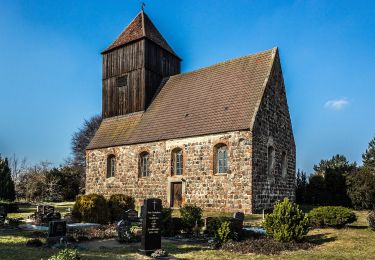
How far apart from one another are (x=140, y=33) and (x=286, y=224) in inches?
818

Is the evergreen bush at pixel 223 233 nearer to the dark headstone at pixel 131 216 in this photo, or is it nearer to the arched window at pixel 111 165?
the dark headstone at pixel 131 216

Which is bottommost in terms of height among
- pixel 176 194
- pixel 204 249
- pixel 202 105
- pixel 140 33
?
pixel 204 249

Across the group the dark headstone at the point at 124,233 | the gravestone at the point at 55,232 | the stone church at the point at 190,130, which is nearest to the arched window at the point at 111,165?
the stone church at the point at 190,130

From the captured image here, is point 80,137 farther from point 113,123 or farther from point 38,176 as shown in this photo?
point 113,123

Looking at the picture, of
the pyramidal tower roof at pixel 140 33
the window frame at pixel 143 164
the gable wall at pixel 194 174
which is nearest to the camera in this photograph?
the gable wall at pixel 194 174

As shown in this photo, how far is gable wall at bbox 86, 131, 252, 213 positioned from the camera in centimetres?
1994

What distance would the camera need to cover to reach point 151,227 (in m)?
10.4

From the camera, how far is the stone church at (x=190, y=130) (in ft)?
67.1

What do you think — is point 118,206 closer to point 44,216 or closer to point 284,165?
point 44,216

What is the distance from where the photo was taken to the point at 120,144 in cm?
2634

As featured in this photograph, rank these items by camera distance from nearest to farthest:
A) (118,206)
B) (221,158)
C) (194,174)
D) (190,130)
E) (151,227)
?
1. (151,227)
2. (118,206)
3. (221,158)
4. (194,174)
5. (190,130)

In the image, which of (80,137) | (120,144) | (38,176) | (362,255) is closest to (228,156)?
(120,144)

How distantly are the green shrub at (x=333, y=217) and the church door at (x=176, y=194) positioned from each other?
363 inches

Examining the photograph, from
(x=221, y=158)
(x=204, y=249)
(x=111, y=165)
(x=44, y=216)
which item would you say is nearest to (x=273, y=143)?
(x=221, y=158)
